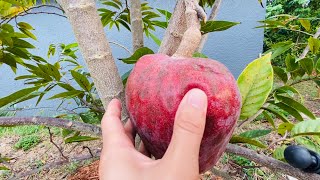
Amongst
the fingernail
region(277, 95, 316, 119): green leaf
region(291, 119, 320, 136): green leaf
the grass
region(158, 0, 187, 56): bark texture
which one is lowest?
the grass

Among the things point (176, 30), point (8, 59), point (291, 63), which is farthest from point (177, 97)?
point (8, 59)

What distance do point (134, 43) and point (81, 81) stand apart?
18 cm

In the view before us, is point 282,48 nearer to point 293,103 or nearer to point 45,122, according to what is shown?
point 293,103

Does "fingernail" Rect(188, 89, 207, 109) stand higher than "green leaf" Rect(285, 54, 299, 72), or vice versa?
"fingernail" Rect(188, 89, 207, 109)

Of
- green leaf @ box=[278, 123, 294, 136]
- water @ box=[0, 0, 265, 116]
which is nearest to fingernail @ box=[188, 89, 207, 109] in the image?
green leaf @ box=[278, 123, 294, 136]

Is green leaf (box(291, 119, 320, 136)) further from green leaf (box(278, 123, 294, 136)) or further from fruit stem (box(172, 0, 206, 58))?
fruit stem (box(172, 0, 206, 58))

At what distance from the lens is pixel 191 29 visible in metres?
0.43

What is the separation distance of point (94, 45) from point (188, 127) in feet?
0.95

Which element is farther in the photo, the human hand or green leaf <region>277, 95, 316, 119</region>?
green leaf <region>277, 95, 316, 119</region>

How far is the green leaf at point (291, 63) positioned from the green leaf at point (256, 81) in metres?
0.31

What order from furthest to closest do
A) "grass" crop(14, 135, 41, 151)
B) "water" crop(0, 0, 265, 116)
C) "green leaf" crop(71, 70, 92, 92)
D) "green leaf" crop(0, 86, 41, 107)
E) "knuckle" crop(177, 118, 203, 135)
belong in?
"water" crop(0, 0, 265, 116), "grass" crop(14, 135, 41, 151), "green leaf" crop(71, 70, 92, 92), "green leaf" crop(0, 86, 41, 107), "knuckle" crop(177, 118, 203, 135)

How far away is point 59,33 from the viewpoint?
3.09 metres

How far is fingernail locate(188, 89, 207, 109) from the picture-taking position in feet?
1.21

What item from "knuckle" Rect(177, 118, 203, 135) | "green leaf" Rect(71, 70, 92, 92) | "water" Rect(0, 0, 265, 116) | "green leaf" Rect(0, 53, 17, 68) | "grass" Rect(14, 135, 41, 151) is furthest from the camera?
"water" Rect(0, 0, 265, 116)
